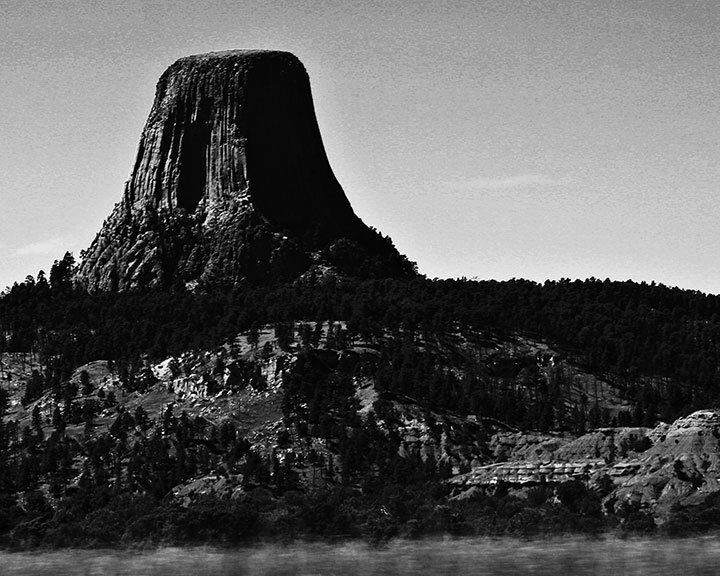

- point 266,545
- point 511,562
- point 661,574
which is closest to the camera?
point 661,574

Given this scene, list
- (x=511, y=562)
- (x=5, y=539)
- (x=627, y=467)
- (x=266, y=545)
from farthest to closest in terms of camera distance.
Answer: (x=627, y=467) < (x=5, y=539) < (x=266, y=545) < (x=511, y=562)

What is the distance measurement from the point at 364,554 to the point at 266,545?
11.6 meters

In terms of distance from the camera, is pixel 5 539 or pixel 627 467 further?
pixel 627 467

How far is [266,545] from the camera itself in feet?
558

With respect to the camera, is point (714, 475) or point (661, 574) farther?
point (714, 475)

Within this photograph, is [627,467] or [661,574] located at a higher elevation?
[627,467]

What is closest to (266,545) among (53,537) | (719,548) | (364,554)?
(364,554)

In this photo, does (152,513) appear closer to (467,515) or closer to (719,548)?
(467,515)

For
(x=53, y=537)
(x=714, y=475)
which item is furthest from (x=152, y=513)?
(x=714, y=475)

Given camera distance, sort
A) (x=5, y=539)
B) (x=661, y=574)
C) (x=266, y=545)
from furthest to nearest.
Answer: (x=5, y=539)
(x=266, y=545)
(x=661, y=574)

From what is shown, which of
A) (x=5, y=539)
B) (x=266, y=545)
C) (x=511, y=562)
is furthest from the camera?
(x=5, y=539)

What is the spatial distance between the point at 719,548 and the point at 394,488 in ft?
152

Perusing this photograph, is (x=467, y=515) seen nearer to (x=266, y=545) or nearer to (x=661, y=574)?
(x=266, y=545)

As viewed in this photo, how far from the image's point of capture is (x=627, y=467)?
198875 millimetres
